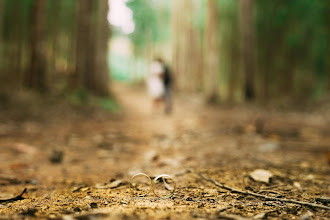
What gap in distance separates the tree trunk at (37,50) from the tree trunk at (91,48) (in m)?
1.41

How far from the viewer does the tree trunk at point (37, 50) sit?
29.0 feet

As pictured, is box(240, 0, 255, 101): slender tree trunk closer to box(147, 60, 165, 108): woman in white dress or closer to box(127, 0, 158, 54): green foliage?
box(147, 60, 165, 108): woman in white dress

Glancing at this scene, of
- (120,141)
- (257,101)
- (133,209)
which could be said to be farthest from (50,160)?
(257,101)

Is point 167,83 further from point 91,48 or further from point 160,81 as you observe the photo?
point 91,48

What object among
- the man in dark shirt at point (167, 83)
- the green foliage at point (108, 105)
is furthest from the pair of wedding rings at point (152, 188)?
the man in dark shirt at point (167, 83)

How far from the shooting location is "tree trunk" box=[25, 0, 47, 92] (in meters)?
8.84

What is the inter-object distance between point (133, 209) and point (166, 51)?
34353 mm

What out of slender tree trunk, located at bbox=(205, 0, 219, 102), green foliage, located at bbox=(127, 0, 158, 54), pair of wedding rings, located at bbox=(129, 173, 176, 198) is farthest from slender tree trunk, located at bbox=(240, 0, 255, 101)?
green foliage, located at bbox=(127, 0, 158, 54)

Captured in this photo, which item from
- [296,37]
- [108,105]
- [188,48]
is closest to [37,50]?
[108,105]

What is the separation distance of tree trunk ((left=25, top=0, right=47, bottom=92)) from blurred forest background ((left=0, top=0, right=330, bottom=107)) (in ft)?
0.10

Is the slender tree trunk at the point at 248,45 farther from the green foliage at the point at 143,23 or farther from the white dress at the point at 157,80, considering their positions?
the green foliage at the point at 143,23

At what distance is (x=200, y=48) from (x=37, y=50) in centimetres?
1512

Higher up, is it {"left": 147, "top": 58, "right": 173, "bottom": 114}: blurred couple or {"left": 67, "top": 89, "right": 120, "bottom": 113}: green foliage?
{"left": 147, "top": 58, "right": 173, "bottom": 114}: blurred couple

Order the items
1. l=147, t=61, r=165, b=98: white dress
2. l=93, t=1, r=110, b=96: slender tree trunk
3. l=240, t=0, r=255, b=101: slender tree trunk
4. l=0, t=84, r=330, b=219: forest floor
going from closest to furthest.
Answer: l=0, t=84, r=330, b=219: forest floor < l=147, t=61, r=165, b=98: white dress < l=93, t=1, r=110, b=96: slender tree trunk < l=240, t=0, r=255, b=101: slender tree trunk
